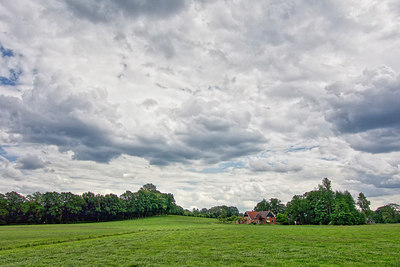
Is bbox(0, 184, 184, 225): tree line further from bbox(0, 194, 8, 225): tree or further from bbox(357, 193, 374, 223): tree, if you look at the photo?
bbox(357, 193, 374, 223): tree

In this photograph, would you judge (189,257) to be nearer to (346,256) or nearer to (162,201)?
(346,256)

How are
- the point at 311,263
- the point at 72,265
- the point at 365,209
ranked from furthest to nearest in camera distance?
1. the point at 365,209
2. the point at 72,265
3. the point at 311,263

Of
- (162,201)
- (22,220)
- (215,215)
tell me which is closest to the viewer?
(22,220)

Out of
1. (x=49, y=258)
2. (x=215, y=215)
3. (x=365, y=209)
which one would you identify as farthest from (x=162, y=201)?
(x=49, y=258)

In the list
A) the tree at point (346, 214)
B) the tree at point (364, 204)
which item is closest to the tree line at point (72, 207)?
the tree at point (346, 214)

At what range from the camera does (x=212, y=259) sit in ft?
64.7

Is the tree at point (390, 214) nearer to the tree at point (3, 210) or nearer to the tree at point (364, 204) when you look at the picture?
the tree at point (364, 204)

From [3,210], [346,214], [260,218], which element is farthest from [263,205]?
[3,210]

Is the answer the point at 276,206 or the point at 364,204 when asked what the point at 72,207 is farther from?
the point at 364,204

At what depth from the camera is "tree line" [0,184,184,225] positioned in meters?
112

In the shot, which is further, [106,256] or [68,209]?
[68,209]

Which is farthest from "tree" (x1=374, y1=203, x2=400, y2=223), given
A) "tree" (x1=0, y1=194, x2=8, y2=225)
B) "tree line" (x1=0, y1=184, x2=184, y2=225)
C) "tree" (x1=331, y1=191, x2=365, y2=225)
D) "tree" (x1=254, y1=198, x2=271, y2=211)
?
"tree" (x1=0, y1=194, x2=8, y2=225)

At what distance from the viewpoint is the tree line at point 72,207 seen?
112 meters

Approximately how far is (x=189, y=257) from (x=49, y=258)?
1169 cm
